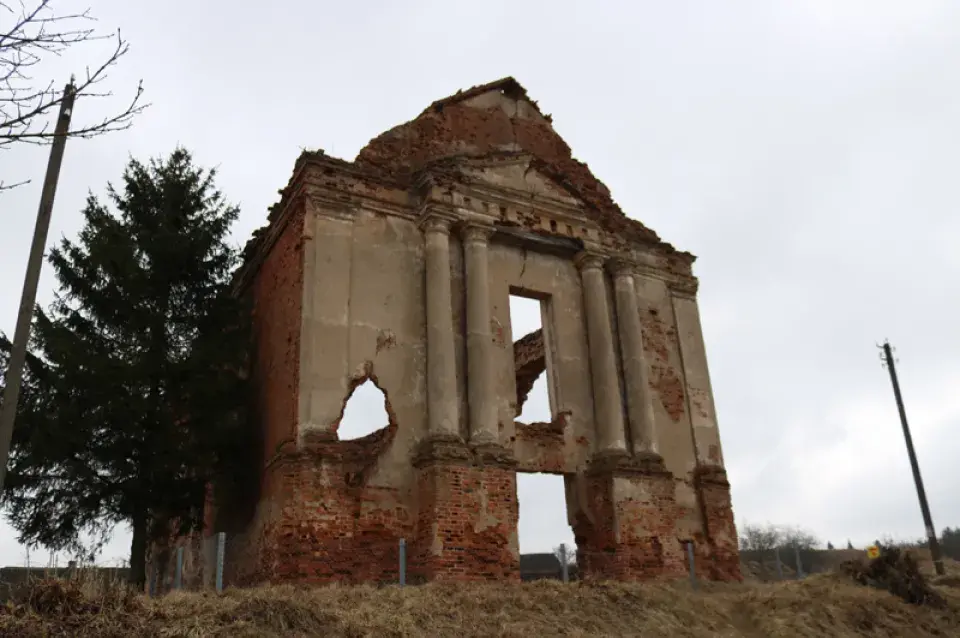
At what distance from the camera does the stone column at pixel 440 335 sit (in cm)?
1316

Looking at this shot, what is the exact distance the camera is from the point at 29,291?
6.92 m

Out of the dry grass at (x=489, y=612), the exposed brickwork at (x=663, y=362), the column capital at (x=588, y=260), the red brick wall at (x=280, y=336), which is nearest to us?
the dry grass at (x=489, y=612)

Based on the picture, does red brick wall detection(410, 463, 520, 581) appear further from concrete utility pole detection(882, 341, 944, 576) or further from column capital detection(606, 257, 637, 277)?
concrete utility pole detection(882, 341, 944, 576)

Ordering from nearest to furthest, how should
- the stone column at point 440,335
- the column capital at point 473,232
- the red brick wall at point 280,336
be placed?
the red brick wall at point 280,336 < the stone column at point 440,335 < the column capital at point 473,232

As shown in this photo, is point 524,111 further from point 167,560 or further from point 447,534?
point 167,560

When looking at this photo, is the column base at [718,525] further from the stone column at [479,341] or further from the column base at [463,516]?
the stone column at [479,341]

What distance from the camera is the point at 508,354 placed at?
1471cm

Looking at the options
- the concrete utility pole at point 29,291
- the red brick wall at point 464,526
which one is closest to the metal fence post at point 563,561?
the red brick wall at point 464,526

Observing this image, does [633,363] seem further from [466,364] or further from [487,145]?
[487,145]

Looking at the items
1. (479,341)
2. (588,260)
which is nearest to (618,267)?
(588,260)

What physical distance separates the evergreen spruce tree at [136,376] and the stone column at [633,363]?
287 inches

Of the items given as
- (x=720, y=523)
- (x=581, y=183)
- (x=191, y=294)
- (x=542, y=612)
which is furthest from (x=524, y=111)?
(x=542, y=612)

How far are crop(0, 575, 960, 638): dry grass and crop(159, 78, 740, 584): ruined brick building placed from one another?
62.0 inches

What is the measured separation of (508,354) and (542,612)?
18.0ft
